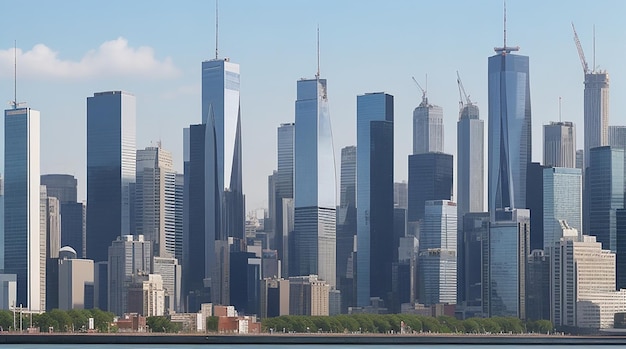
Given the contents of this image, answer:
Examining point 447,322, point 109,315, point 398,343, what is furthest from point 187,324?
point 398,343

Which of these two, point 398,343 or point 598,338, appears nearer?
point 398,343

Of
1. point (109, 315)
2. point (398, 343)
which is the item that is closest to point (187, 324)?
point (109, 315)

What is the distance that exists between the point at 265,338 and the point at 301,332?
20046mm

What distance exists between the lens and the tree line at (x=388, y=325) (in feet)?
562

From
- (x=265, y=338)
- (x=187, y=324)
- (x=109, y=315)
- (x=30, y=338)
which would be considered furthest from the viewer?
(x=187, y=324)

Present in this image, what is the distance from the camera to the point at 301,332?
16662 cm

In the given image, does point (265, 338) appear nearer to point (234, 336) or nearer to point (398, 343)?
point (234, 336)

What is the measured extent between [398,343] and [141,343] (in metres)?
28.5

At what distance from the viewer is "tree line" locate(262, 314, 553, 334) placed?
171m

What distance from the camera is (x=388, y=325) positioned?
179750 millimetres

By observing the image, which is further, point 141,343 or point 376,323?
point 376,323

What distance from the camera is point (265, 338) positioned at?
14700 centimetres

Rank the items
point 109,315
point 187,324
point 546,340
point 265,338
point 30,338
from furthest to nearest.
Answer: point 187,324 < point 109,315 < point 546,340 < point 265,338 < point 30,338

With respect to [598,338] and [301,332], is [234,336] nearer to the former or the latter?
[301,332]
